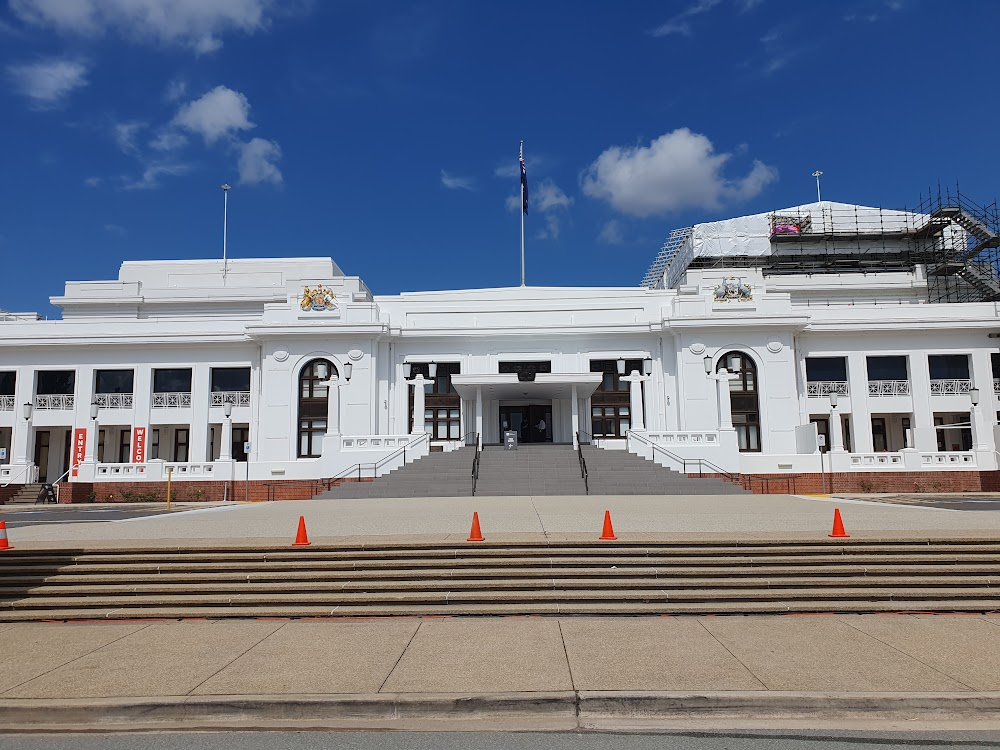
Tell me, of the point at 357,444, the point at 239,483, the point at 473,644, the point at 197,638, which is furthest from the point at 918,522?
the point at 239,483

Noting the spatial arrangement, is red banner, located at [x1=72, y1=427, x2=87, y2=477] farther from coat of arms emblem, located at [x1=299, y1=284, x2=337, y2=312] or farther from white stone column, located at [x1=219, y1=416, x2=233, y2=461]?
coat of arms emblem, located at [x1=299, y1=284, x2=337, y2=312]

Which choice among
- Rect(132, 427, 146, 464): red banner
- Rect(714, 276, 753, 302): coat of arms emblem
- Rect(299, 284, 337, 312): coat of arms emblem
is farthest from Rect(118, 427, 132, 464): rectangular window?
Rect(714, 276, 753, 302): coat of arms emblem

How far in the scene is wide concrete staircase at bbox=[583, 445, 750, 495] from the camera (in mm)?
25938

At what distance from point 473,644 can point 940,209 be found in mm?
54544

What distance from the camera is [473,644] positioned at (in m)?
8.39

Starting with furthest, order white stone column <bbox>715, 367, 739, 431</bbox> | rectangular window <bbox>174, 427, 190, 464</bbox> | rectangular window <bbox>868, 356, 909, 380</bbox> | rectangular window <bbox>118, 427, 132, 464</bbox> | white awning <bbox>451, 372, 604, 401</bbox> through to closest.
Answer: rectangular window <bbox>174, 427, 190, 464</bbox>, rectangular window <bbox>118, 427, 132, 464</bbox>, rectangular window <bbox>868, 356, 909, 380</bbox>, white awning <bbox>451, 372, 604, 401</bbox>, white stone column <bbox>715, 367, 739, 431</bbox>

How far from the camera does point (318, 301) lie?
38.6 m

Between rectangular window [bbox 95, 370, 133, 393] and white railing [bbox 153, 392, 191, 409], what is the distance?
1802mm

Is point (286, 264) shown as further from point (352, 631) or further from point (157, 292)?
point (352, 631)

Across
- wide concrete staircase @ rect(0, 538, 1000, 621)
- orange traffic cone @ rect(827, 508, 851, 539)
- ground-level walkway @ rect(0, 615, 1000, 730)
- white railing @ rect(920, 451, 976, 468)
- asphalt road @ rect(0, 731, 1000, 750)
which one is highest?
white railing @ rect(920, 451, 976, 468)

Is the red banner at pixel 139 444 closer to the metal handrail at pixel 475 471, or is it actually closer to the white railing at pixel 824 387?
the metal handrail at pixel 475 471

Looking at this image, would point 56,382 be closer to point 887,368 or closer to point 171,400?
point 171,400

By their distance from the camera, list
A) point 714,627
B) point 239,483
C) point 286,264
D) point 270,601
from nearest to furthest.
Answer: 1. point 714,627
2. point 270,601
3. point 239,483
4. point 286,264

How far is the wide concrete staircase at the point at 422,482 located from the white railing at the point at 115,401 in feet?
58.0
